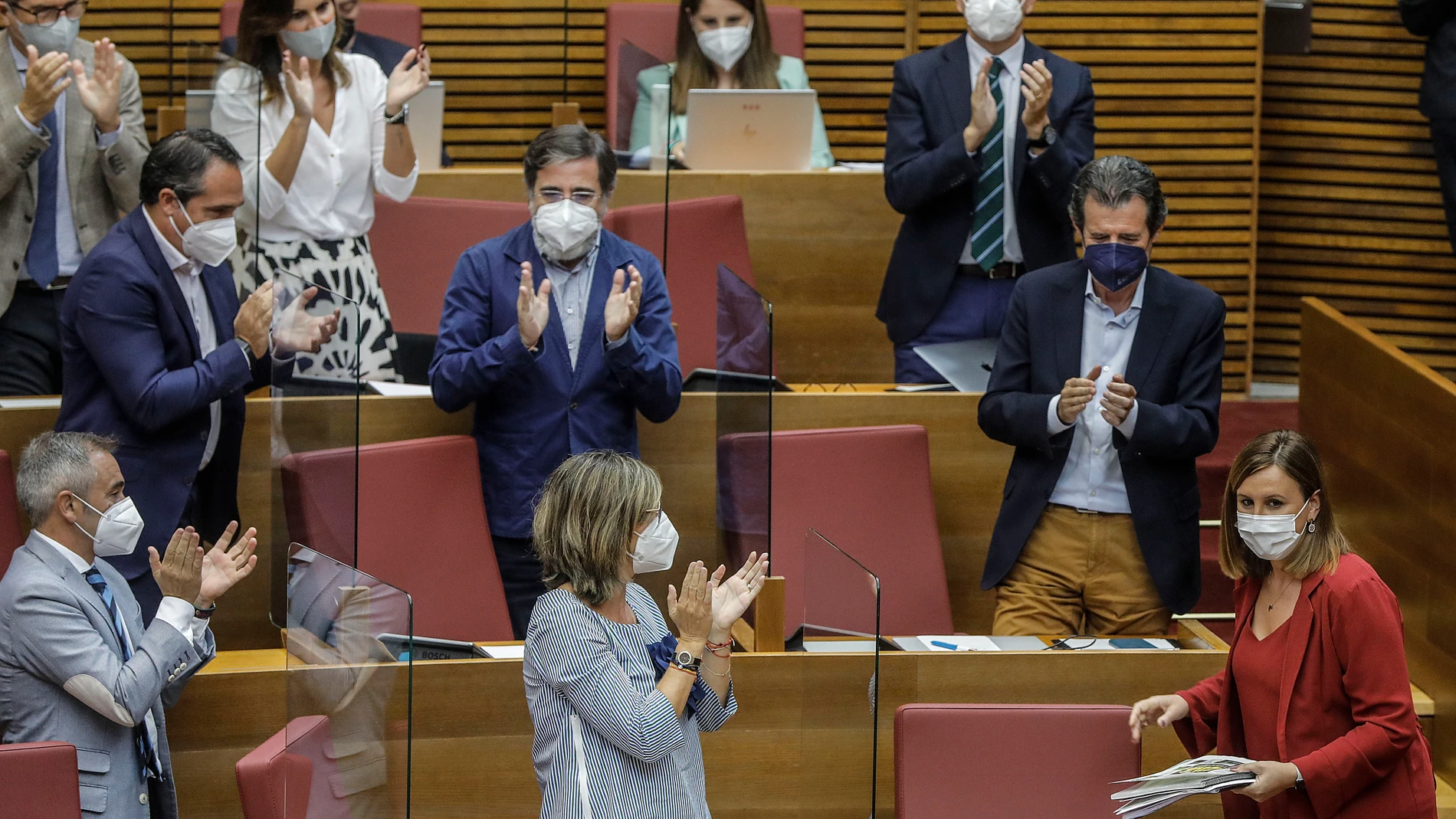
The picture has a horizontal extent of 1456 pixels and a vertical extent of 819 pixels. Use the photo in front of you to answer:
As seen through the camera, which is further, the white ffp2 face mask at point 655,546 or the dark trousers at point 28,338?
the dark trousers at point 28,338

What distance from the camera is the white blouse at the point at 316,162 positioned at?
3.96 metres

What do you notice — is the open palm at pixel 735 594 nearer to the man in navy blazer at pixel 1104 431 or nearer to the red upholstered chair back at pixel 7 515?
the man in navy blazer at pixel 1104 431

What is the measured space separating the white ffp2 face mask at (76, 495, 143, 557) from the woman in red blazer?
166cm

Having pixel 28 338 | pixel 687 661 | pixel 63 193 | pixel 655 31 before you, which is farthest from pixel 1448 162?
pixel 28 338

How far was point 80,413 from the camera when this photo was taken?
3248 mm

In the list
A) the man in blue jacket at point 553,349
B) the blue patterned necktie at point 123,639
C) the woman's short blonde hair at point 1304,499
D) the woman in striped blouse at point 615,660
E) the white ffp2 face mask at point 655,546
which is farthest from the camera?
the man in blue jacket at point 553,349

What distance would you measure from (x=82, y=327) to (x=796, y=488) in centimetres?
146

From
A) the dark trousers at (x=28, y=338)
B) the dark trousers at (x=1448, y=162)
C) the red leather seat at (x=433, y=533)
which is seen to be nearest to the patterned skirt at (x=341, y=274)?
the dark trousers at (x=28, y=338)

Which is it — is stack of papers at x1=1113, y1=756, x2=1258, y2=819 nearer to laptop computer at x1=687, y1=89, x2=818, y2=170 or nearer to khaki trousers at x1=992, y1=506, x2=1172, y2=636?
khaki trousers at x1=992, y1=506, x2=1172, y2=636

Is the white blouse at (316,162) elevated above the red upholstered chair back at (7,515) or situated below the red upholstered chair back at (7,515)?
above

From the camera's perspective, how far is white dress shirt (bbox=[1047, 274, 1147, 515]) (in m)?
3.34

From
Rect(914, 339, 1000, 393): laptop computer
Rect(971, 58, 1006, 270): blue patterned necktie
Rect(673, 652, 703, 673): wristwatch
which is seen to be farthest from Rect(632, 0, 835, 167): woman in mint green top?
Rect(673, 652, 703, 673): wristwatch

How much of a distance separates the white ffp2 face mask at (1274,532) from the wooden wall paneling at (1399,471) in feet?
3.48

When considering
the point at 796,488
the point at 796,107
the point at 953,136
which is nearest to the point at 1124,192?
the point at 953,136
